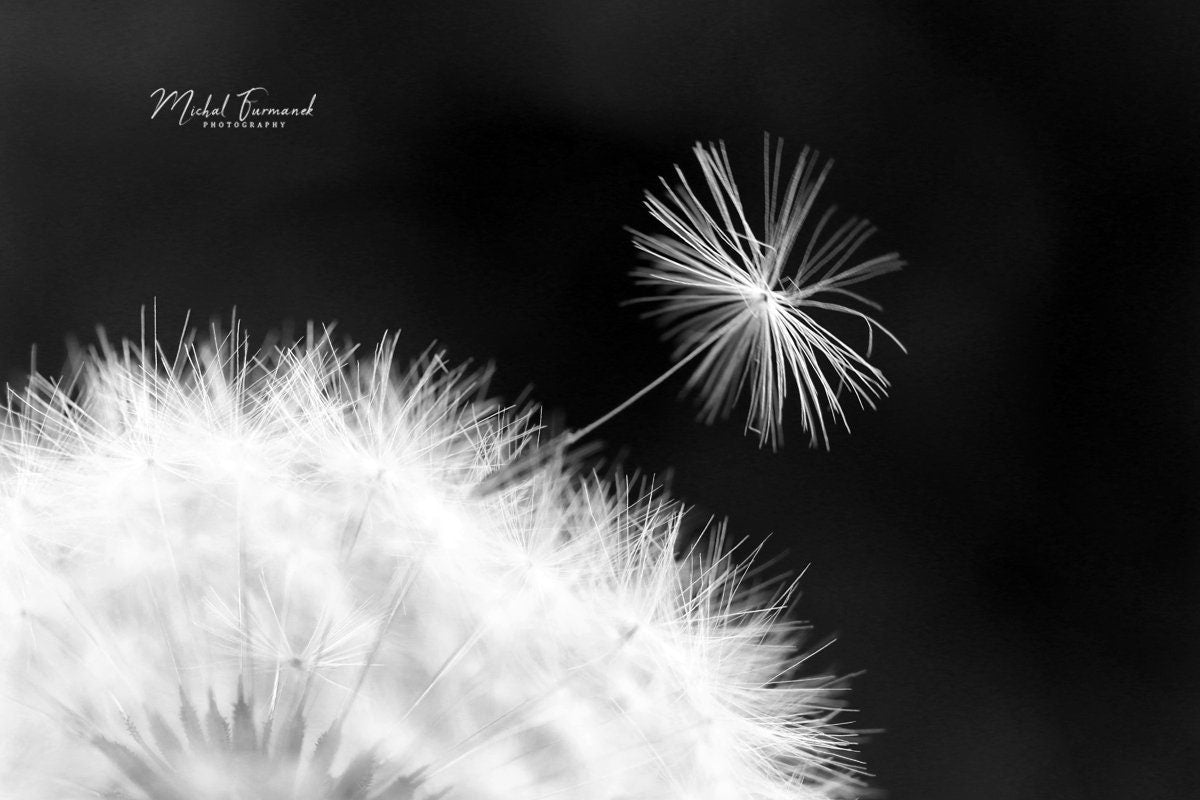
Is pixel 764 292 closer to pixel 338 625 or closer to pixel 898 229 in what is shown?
pixel 898 229

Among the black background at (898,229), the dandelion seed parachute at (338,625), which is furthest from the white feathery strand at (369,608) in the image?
the black background at (898,229)

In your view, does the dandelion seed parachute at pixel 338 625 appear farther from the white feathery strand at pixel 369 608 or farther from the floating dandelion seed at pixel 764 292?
the floating dandelion seed at pixel 764 292

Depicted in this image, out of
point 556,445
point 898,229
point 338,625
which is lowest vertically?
point 338,625

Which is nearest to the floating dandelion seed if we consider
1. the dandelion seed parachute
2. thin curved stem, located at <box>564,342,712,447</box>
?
thin curved stem, located at <box>564,342,712,447</box>

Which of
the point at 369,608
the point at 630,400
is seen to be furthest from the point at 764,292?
the point at 369,608

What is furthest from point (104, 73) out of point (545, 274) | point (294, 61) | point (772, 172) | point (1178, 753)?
point (1178, 753)

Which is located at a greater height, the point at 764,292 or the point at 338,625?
the point at 764,292
